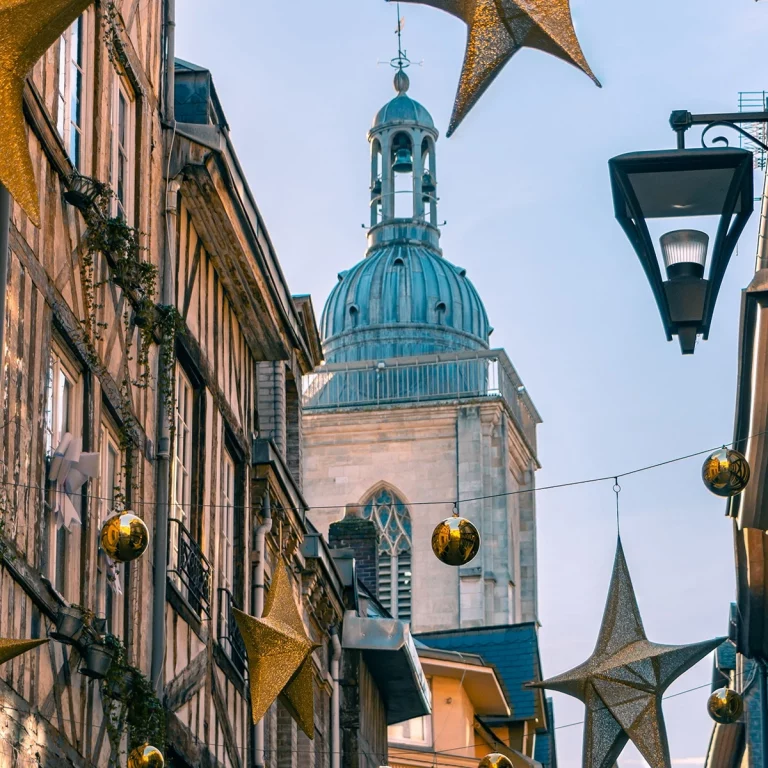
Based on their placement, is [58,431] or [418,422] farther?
[418,422]

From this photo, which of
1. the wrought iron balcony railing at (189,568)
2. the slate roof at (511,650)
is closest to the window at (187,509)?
the wrought iron balcony railing at (189,568)

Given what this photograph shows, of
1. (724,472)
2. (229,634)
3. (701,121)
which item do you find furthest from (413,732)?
(701,121)

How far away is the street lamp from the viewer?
25.7 ft

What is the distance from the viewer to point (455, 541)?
11531 millimetres

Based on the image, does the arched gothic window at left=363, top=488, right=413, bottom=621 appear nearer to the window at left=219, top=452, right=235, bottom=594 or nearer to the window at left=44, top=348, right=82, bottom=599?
the window at left=219, top=452, right=235, bottom=594

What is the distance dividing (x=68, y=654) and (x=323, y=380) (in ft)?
140

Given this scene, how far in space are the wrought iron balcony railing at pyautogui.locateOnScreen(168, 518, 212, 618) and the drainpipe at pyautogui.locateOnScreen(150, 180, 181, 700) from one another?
0.39 meters

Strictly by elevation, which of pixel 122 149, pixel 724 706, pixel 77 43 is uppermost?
pixel 77 43

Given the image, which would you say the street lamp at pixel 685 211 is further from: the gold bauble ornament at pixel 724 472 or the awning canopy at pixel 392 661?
the awning canopy at pixel 392 661

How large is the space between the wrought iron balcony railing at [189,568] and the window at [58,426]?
8.05 ft

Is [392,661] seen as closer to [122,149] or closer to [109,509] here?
[122,149]

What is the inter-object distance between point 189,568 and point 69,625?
383 cm

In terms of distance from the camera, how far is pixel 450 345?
54.6 metres

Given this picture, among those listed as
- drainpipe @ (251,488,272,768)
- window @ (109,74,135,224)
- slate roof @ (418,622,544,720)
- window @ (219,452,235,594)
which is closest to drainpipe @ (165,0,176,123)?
window @ (109,74,135,224)
